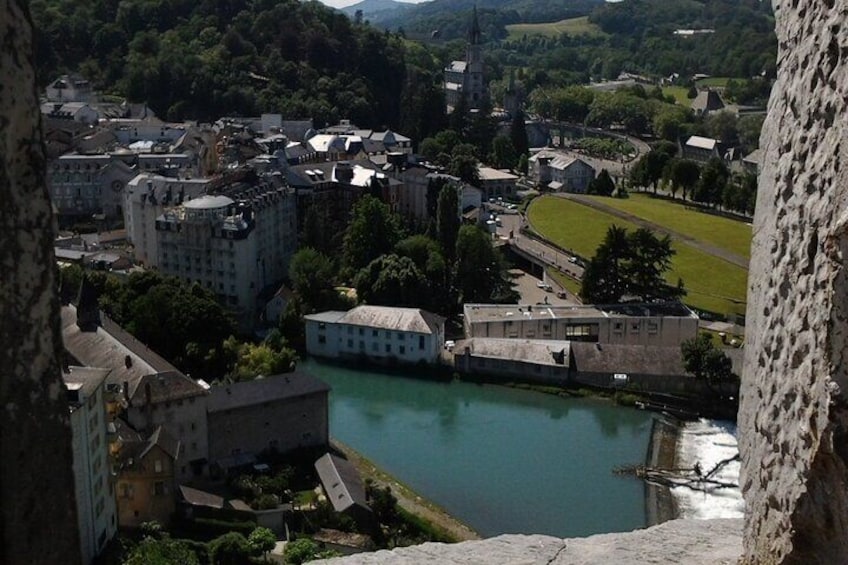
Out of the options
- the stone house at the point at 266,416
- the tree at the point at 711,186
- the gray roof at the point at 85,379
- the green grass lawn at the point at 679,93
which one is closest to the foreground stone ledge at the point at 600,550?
the gray roof at the point at 85,379

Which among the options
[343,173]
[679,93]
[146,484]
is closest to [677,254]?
[343,173]

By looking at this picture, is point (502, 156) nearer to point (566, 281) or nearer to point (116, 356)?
point (566, 281)

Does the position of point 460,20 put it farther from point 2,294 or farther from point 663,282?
point 2,294

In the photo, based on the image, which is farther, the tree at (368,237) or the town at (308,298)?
the tree at (368,237)

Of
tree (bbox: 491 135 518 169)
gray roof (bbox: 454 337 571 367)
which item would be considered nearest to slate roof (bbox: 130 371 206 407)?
gray roof (bbox: 454 337 571 367)

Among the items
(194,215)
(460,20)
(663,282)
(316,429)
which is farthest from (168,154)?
(460,20)

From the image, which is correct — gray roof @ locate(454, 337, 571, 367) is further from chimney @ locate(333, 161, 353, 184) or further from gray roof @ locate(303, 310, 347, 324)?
chimney @ locate(333, 161, 353, 184)

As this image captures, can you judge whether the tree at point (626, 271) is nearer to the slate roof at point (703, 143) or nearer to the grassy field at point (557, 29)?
the slate roof at point (703, 143)
